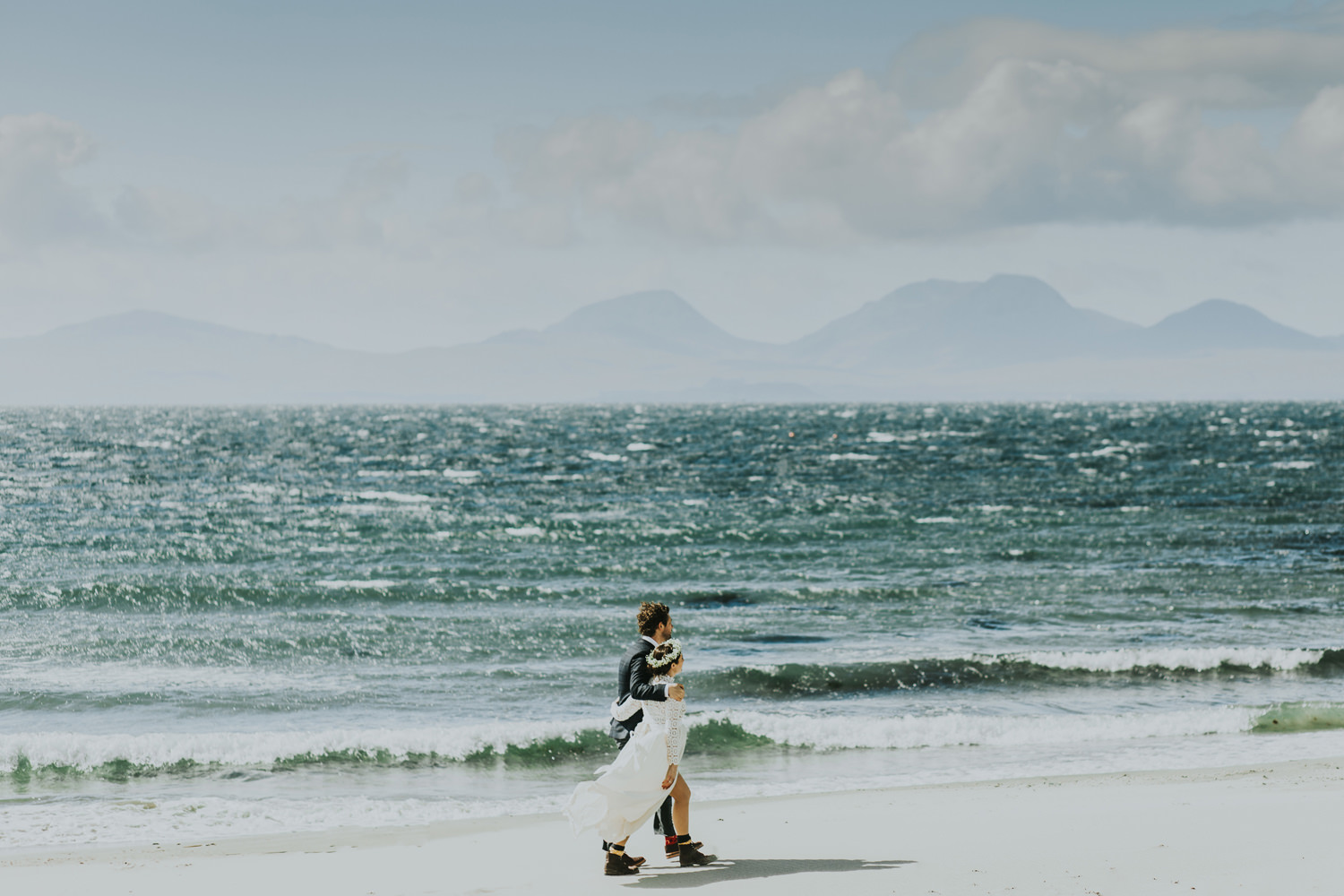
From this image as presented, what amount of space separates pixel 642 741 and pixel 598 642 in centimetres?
1202

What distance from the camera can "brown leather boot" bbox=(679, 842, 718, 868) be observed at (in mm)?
8656

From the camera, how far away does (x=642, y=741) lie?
26.9 feet

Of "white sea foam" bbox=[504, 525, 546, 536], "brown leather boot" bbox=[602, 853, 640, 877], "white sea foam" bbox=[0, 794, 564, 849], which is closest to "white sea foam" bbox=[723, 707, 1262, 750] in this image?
"white sea foam" bbox=[0, 794, 564, 849]

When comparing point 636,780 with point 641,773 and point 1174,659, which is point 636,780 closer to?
point 641,773

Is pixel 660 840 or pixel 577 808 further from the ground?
pixel 577 808

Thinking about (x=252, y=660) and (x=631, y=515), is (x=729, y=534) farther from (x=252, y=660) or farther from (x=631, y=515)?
(x=252, y=660)

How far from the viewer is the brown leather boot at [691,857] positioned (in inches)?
341

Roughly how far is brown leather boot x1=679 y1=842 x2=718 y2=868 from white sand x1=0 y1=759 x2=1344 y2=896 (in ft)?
0.23

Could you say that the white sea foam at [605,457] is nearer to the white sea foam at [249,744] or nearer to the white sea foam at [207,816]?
the white sea foam at [249,744]

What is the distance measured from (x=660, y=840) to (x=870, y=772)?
4.36 meters

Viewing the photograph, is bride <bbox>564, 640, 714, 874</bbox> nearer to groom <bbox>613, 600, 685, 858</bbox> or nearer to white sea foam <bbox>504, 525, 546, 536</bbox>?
groom <bbox>613, 600, 685, 858</bbox>

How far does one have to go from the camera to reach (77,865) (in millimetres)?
9414

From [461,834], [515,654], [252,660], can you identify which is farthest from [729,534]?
[461,834]

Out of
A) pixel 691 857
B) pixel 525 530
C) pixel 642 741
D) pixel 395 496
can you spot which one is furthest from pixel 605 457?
pixel 642 741
